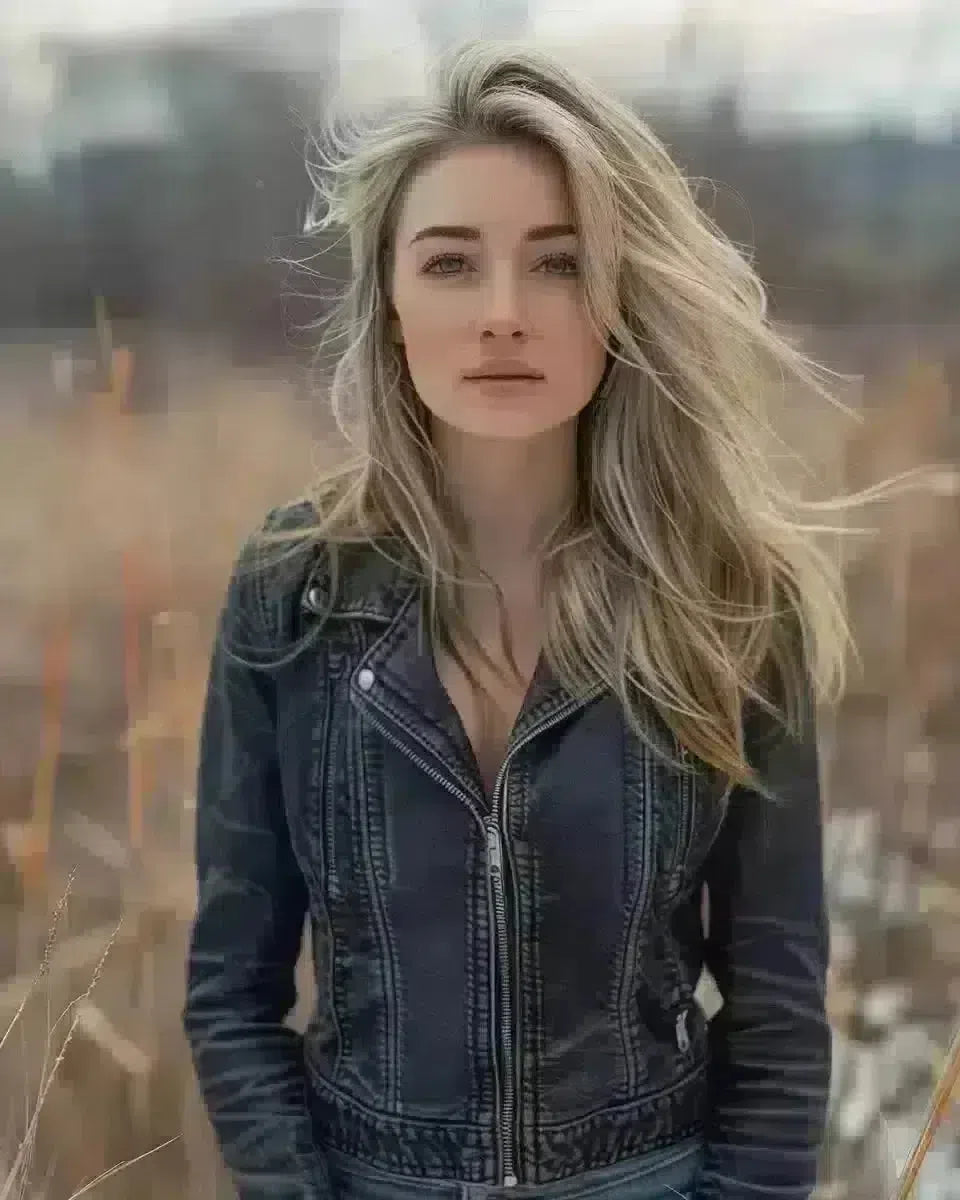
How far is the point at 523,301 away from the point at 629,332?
0.08 m

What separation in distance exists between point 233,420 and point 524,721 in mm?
342

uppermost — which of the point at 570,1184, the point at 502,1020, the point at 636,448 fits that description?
the point at 636,448

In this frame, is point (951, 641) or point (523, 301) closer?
point (523, 301)

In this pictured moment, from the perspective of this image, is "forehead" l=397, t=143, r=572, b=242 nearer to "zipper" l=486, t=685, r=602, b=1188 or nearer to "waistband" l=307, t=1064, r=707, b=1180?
"zipper" l=486, t=685, r=602, b=1188

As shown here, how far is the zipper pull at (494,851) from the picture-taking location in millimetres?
881

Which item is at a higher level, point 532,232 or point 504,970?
point 532,232

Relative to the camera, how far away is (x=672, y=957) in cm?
96

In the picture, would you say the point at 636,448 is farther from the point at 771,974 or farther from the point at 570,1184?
the point at 570,1184

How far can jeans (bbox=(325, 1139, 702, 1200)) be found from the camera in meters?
0.91

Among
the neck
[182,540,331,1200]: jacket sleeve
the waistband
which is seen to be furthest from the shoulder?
the waistband

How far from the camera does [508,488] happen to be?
944mm

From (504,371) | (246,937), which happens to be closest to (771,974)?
(246,937)

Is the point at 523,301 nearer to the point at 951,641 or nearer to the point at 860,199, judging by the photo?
the point at 860,199

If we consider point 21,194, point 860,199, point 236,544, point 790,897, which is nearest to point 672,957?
point 790,897
